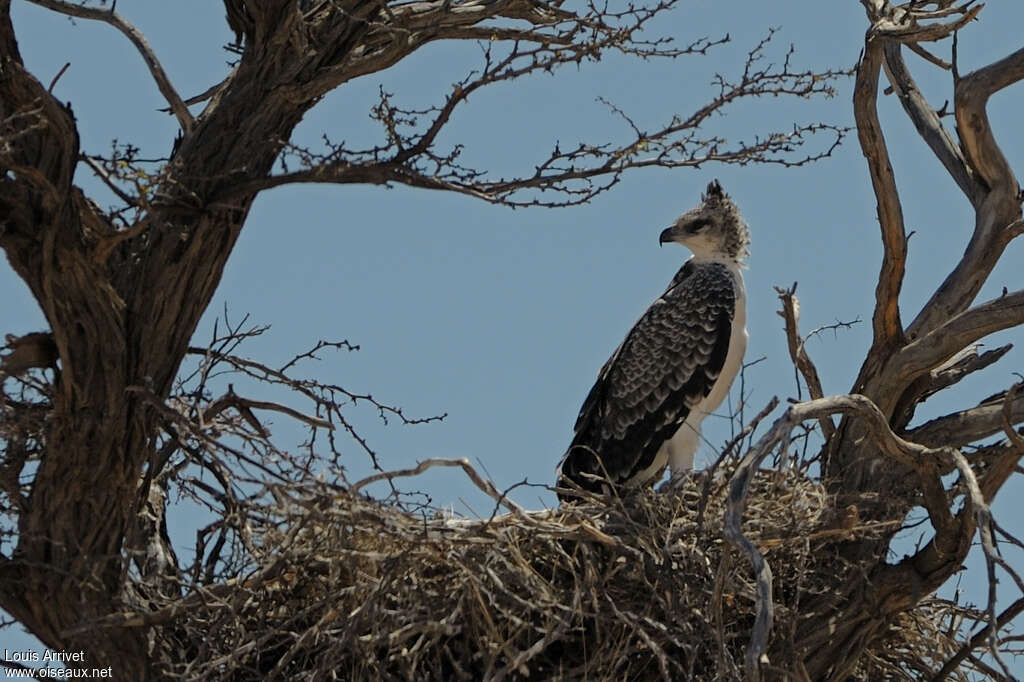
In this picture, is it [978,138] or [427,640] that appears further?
[978,138]

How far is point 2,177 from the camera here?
7.54 meters

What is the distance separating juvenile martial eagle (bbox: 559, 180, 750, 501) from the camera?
399 inches

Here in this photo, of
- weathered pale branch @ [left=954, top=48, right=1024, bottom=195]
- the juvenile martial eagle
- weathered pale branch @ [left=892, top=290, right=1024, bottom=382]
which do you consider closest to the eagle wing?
the juvenile martial eagle

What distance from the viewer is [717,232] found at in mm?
10492

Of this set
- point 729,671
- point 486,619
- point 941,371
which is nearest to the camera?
point 729,671

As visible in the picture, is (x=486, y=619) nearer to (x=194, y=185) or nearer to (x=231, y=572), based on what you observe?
(x=231, y=572)

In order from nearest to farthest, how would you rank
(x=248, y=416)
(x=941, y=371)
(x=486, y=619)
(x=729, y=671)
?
(x=729, y=671) < (x=486, y=619) < (x=248, y=416) < (x=941, y=371)

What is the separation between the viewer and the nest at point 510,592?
7.77 meters

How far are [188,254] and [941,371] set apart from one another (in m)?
4.00

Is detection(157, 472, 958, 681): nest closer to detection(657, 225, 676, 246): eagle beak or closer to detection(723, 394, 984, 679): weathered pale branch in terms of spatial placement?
detection(723, 394, 984, 679): weathered pale branch

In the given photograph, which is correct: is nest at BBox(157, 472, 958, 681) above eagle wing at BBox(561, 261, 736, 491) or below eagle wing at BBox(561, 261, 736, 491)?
below

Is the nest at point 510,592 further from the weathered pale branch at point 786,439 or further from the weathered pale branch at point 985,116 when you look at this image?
the weathered pale branch at point 985,116

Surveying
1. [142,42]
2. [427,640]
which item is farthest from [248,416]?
[142,42]

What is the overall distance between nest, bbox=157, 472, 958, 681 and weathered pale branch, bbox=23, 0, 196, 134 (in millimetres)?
1994
